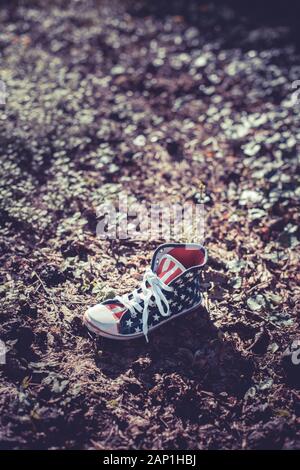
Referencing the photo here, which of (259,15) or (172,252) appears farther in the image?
(259,15)

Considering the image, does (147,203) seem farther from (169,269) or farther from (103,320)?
(103,320)

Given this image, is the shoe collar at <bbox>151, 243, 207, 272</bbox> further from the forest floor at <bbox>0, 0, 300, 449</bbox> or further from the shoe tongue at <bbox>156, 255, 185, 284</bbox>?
the forest floor at <bbox>0, 0, 300, 449</bbox>

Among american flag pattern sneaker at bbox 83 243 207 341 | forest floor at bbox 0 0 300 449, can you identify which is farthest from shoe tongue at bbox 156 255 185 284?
forest floor at bbox 0 0 300 449

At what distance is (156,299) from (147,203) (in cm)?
145

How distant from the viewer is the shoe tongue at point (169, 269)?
3404 mm

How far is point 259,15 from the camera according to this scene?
7246 mm

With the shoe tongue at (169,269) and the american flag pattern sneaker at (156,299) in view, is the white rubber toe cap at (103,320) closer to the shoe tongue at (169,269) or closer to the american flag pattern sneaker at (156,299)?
the american flag pattern sneaker at (156,299)

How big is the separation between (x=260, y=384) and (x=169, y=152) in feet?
9.47

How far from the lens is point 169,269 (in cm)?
343

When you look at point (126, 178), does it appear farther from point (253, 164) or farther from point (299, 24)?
point (299, 24)

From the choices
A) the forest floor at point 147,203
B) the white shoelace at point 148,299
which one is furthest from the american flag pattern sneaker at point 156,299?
the forest floor at point 147,203

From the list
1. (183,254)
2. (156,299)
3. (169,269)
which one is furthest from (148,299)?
(183,254)
